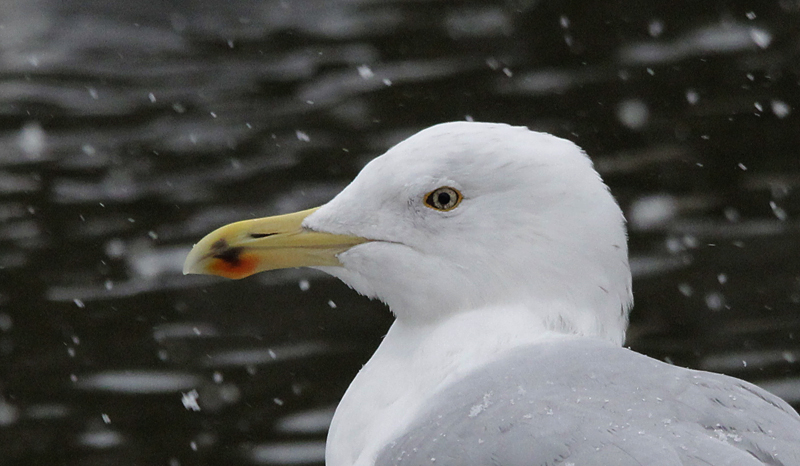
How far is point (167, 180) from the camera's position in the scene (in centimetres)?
738

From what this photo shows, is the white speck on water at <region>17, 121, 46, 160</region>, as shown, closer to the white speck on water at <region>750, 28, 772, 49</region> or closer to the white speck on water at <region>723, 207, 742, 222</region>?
the white speck on water at <region>723, 207, 742, 222</region>

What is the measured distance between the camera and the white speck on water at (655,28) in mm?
8766

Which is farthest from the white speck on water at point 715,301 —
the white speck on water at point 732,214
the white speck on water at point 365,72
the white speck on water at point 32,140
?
the white speck on water at point 32,140

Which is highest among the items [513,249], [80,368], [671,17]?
[513,249]

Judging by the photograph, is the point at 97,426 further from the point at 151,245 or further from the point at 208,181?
the point at 208,181

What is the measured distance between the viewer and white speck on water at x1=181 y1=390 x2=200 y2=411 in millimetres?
5363

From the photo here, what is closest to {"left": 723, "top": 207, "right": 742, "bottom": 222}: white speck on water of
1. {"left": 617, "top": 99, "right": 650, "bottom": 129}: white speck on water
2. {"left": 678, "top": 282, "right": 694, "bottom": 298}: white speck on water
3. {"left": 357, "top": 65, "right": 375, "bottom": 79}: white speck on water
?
{"left": 678, "top": 282, "right": 694, "bottom": 298}: white speck on water

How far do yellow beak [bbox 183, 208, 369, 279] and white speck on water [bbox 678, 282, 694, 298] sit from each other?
3.31 metres

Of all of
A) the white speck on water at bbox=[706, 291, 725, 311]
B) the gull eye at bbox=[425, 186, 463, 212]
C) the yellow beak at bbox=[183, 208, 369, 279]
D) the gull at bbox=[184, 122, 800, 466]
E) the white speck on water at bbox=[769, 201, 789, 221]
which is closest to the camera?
the gull at bbox=[184, 122, 800, 466]

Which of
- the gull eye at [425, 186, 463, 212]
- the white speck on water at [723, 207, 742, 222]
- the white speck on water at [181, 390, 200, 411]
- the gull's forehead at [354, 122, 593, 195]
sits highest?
the gull's forehead at [354, 122, 593, 195]

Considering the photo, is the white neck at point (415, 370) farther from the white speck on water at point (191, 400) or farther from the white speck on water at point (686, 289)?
the white speck on water at point (686, 289)

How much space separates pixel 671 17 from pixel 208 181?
3.66 meters

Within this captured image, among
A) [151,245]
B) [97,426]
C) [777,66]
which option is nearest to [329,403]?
[97,426]

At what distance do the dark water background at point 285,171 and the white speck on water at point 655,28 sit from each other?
1 cm
